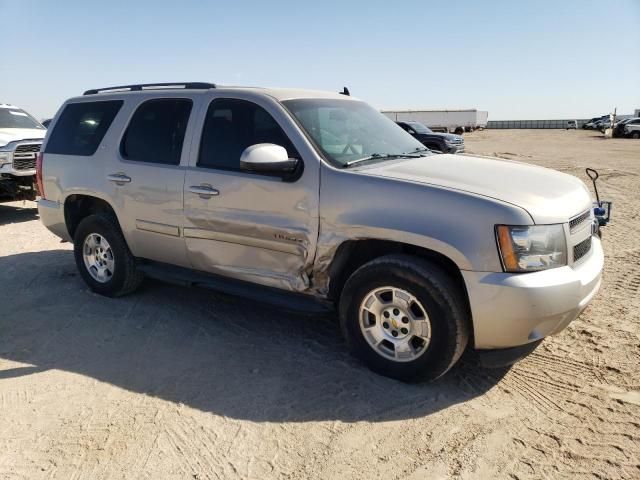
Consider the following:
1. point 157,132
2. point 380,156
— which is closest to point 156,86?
point 157,132

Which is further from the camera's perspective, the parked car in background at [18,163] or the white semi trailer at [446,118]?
the white semi trailer at [446,118]

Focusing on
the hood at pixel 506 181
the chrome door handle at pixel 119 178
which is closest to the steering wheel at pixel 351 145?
the hood at pixel 506 181

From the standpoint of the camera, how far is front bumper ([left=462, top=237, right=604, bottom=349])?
301 cm

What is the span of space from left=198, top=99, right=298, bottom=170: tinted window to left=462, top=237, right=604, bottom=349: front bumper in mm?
1842

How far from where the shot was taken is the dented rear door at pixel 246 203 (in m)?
3.74

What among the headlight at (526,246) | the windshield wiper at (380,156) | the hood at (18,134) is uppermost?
the hood at (18,134)

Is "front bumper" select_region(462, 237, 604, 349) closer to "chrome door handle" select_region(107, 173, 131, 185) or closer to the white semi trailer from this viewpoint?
"chrome door handle" select_region(107, 173, 131, 185)

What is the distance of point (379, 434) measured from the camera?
2990mm

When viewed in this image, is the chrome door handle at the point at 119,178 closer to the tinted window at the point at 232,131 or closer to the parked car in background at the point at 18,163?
the tinted window at the point at 232,131

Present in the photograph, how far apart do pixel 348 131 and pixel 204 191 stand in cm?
125

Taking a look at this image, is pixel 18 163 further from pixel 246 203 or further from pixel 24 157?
pixel 246 203

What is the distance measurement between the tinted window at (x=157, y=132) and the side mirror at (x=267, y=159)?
3.63 feet

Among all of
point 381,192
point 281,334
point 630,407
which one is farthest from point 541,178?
point 281,334

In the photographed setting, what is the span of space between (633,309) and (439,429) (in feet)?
8.65
